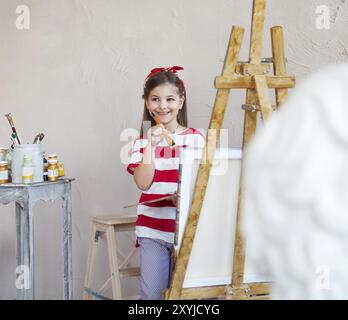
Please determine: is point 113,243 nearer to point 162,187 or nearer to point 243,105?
point 162,187

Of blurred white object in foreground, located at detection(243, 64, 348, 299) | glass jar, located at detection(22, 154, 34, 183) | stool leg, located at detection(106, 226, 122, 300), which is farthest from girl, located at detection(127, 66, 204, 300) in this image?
blurred white object in foreground, located at detection(243, 64, 348, 299)

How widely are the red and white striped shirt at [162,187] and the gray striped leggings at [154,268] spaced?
0.10 feet

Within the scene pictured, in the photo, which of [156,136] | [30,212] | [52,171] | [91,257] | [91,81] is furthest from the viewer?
[91,81]

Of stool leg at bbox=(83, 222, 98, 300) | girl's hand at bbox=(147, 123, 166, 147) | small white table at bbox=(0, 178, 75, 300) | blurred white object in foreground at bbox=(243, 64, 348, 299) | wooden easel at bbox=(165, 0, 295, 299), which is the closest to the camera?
blurred white object in foreground at bbox=(243, 64, 348, 299)

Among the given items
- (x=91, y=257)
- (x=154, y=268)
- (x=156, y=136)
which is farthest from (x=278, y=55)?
(x=91, y=257)

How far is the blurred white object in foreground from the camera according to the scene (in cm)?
59

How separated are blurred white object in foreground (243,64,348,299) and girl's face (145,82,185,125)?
135 cm

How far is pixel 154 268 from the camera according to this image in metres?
1.92

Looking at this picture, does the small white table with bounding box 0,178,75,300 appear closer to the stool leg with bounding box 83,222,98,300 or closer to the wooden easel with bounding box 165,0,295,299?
the stool leg with bounding box 83,222,98,300

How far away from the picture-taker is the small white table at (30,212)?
1.96 metres

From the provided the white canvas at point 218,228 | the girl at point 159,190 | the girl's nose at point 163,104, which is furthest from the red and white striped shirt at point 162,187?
the white canvas at point 218,228

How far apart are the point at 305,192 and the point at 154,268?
4.52 feet

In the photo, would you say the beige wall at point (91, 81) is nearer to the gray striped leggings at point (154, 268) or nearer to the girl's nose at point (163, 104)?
the girl's nose at point (163, 104)
